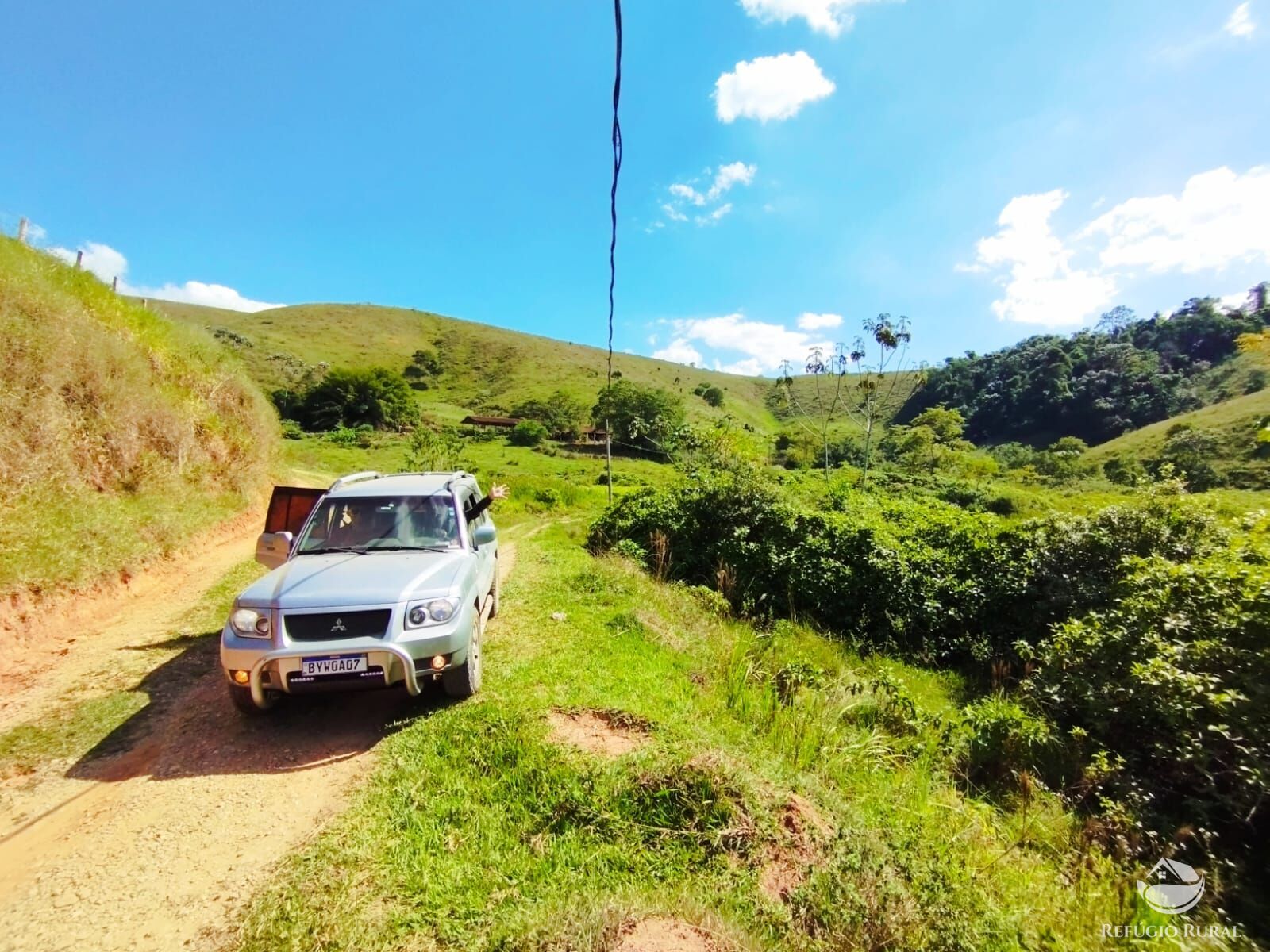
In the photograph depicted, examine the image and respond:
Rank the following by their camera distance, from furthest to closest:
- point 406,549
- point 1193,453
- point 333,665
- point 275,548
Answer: point 1193,453 < point 275,548 < point 406,549 < point 333,665

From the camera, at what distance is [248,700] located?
4.43 m

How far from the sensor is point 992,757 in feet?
20.4

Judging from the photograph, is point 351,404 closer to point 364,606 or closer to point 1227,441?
point 364,606

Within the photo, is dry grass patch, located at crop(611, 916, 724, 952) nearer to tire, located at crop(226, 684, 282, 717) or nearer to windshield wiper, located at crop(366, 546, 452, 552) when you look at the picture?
tire, located at crop(226, 684, 282, 717)

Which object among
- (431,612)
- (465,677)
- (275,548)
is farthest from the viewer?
(275,548)

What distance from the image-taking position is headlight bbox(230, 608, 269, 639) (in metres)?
4.13

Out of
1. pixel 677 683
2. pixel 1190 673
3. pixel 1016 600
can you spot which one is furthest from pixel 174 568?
pixel 1016 600

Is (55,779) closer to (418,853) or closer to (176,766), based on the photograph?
(176,766)

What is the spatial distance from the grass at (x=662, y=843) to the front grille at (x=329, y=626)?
3.25 feet

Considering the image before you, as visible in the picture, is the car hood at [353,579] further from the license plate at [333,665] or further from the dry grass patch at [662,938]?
the dry grass patch at [662,938]

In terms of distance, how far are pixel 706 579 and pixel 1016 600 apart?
6.87 meters

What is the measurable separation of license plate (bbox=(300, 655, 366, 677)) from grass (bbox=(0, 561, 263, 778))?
2137 mm

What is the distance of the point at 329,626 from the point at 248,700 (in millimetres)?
1154

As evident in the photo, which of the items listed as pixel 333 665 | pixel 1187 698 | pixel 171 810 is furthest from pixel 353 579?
pixel 1187 698
